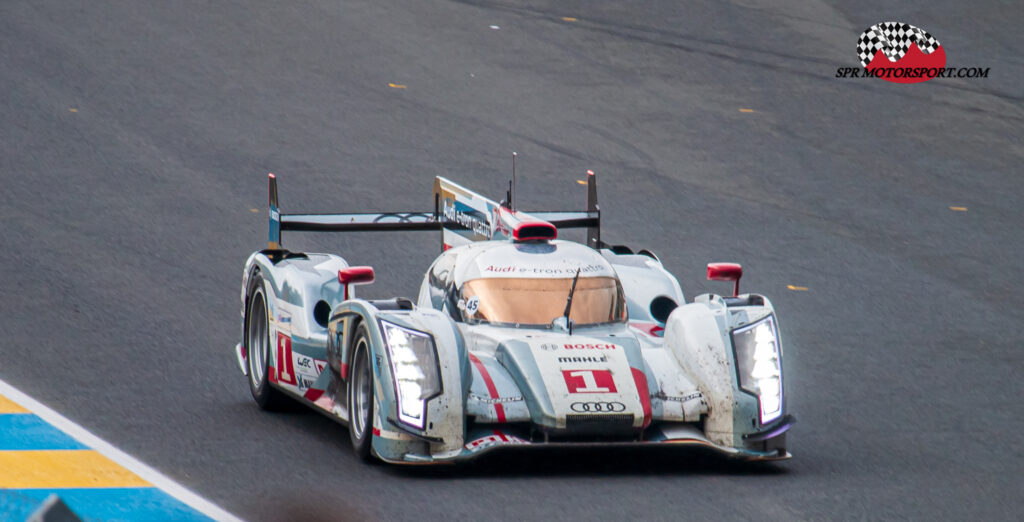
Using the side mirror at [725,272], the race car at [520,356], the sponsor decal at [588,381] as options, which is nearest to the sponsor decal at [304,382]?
the race car at [520,356]

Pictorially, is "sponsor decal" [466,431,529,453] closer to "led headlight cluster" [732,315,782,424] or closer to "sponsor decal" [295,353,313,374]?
"led headlight cluster" [732,315,782,424]

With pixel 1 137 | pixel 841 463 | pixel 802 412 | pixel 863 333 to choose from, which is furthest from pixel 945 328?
pixel 1 137

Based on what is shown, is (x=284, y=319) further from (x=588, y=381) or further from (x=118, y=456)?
(x=588, y=381)

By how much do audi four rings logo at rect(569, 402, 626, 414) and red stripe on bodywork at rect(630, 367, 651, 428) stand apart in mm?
131

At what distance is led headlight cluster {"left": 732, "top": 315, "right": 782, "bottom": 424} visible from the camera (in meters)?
9.15

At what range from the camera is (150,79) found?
20.1 meters

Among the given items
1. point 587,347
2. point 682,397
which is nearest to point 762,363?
point 682,397

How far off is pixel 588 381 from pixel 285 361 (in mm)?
2474

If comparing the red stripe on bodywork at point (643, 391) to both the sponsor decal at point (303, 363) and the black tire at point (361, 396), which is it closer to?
the black tire at point (361, 396)

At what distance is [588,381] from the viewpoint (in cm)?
879

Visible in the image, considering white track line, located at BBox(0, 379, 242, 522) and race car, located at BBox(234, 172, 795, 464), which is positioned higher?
race car, located at BBox(234, 172, 795, 464)

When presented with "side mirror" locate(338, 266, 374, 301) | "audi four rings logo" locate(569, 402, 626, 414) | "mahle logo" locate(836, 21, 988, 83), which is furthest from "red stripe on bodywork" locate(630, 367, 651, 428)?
"mahle logo" locate(836, 21, 988, 83)

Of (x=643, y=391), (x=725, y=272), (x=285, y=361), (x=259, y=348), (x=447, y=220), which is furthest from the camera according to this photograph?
(x=447, y=220)

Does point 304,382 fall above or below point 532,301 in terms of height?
below
